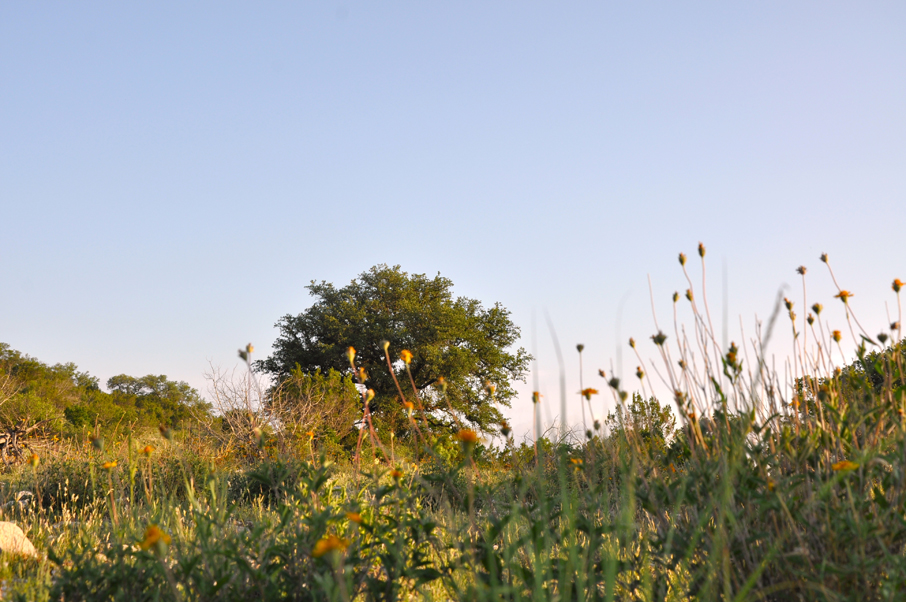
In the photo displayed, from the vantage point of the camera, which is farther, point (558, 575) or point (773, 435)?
point (773, 435)

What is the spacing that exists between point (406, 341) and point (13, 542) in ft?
49.8

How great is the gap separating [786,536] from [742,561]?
0.20 meters

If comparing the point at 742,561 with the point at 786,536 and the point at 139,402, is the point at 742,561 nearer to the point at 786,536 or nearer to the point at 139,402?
the point at 786,536

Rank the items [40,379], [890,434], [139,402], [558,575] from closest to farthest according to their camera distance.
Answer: [558,575], [890,434], [40,379], [139,402]

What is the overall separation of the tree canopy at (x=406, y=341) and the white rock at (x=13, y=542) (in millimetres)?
13519

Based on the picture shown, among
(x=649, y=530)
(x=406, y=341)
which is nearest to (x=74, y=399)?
(x=406, y=341)

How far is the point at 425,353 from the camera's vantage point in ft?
58.7

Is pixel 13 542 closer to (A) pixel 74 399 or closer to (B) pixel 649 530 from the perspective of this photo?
(B) pixel 649 530

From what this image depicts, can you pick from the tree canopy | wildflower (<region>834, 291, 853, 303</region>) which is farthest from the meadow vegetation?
the tree canopy

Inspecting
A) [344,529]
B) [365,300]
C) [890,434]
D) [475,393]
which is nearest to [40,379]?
[365,300]

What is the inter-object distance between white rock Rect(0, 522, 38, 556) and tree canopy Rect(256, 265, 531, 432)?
13519mm

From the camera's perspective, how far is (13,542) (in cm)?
303

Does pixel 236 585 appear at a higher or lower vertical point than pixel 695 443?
lower

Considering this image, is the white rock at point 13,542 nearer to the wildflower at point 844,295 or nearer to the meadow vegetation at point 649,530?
the meadow vegetation at point 649,530
